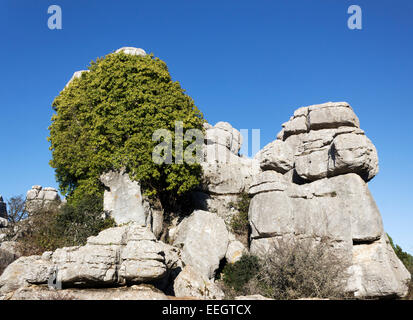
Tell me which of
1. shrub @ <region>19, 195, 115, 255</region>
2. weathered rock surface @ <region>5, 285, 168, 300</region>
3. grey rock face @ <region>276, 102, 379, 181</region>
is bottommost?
weathered rock surface @ <region>5, 285, 168, 300</region>

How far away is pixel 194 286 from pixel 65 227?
8.69m

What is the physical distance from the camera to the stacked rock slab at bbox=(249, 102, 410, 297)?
19.9 metres

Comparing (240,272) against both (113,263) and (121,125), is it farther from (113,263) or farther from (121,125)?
(121,125)

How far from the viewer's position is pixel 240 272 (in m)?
19.7

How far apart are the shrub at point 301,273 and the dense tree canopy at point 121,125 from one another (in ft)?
23.8

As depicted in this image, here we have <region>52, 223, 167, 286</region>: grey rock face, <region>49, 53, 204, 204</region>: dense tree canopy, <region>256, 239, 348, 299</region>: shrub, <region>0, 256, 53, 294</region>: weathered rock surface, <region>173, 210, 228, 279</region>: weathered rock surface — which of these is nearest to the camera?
<region>52, 223, 167, 286</region>: grey rock face

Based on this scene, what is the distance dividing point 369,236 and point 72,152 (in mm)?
18355

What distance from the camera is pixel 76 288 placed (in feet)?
45.0

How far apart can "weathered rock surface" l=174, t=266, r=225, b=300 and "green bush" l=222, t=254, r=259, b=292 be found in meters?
1.24

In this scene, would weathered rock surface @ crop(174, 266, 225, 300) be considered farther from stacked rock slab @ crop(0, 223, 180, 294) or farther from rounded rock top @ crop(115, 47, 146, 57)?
rounded rock top @ crop(115, 47, 146, 57)

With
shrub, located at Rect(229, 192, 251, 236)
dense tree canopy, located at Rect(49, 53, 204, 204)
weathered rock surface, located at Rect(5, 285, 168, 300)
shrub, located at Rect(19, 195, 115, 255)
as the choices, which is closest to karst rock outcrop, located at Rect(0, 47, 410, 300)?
weathered rock surface, located at Rect(5, 285, 168, 300)
